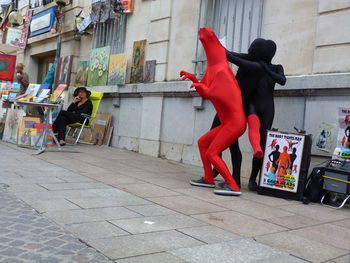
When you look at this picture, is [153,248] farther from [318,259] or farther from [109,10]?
[109,10]

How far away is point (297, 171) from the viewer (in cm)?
462

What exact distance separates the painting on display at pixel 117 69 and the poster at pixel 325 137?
5.21 m

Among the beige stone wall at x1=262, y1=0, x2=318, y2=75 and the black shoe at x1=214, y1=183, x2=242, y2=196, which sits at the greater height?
the beige stone wall at x1=262, y1=0, x2=318, y2=75

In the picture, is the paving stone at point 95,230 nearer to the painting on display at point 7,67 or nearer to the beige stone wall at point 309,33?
the beige stone wall at point 309,33

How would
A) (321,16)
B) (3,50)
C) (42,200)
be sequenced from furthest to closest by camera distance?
(3,50)
(321,16)
(42,200)

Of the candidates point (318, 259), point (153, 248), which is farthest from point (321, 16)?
point (153, 248)

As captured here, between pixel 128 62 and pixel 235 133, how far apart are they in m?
5.28

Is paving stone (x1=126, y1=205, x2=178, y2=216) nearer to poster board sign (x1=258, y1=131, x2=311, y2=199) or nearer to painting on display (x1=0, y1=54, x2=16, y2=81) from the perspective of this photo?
poster board sign (x1=258, y1=131, x2=311, y2=199)

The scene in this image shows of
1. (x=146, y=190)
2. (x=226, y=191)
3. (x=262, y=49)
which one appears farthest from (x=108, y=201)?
(x=262, y=49)

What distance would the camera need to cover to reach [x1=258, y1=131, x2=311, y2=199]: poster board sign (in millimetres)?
4609

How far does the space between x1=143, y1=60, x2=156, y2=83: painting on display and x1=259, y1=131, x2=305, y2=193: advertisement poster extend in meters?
4.14

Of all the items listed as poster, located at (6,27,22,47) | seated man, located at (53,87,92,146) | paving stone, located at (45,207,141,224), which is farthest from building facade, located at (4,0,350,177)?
poster, located at (6,27,22,47)

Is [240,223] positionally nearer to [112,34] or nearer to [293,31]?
[293,31]

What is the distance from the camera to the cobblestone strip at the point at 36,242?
7.66 feet
